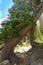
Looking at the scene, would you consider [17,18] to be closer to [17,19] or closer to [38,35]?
[17,19]

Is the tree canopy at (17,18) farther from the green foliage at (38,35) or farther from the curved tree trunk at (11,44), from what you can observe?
the green foliage at (38,35)

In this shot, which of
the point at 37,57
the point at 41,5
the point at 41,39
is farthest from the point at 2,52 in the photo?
the point at 41,39

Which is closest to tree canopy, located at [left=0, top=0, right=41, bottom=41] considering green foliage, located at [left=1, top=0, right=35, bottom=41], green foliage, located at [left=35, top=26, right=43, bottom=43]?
green foliage, located at [left=1, top=0, right=35, bottom=41]

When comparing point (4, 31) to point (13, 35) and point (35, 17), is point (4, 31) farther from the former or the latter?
point (35, 17)

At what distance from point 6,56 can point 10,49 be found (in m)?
0.19

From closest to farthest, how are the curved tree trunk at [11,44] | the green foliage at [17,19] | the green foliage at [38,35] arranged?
the green foliage at [17,19] → the curved tree trunk at [11,44] → the green foliage at [38,35]

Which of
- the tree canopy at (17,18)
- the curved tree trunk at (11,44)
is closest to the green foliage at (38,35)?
the curved tree trunk at (11,44)

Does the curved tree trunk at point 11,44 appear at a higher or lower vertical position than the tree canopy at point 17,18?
lower

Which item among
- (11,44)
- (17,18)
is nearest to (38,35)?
(11,44)

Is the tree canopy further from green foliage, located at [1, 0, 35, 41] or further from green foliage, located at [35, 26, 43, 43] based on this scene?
green foliage, located at [35, 26, 43, 43]

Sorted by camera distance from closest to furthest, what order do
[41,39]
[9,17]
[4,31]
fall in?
[4,31]
[9,17]
[41,39]

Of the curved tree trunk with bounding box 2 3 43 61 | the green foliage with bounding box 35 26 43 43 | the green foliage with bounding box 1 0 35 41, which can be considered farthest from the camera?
the green foliage with bounding box 35 26 43 43

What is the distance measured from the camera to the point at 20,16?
11.7 ft

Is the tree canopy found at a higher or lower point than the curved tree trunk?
higher
